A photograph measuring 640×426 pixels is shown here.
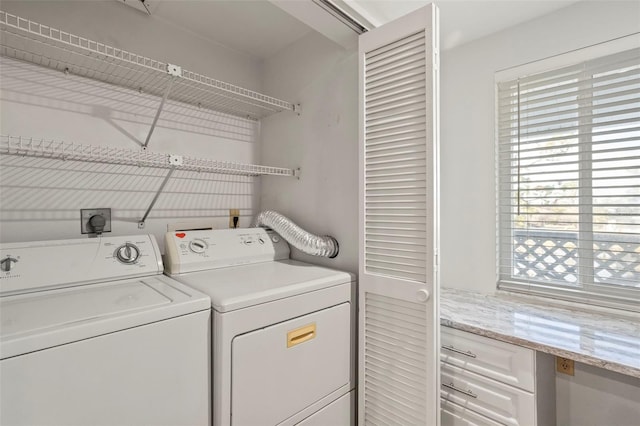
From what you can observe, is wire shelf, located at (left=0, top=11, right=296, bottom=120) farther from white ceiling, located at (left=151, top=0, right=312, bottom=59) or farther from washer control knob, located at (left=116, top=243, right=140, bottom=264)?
washer control knob, located at (left=116, top=243, right=140, bottom=264)

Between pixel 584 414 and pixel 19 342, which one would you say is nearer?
pixel 19 342

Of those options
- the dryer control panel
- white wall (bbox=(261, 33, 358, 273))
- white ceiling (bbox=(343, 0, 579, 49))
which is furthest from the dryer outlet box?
white ceiling (bbox=(343, 0, 579, 49))

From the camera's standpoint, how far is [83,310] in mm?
949

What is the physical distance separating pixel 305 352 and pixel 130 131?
1.48 meters

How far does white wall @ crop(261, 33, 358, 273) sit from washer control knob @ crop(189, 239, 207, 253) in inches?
23.2

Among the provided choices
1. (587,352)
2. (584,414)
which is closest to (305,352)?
(587,352)

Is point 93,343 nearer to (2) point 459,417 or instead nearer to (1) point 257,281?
(1) point 257,281

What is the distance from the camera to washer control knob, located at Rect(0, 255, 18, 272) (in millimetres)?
1102

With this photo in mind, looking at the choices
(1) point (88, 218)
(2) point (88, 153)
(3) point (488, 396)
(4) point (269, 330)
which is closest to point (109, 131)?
(2) point (88, 153)

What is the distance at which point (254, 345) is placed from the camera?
1.15 meters

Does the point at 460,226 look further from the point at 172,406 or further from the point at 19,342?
the point at 19,342

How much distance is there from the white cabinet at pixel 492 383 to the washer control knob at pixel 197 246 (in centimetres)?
130

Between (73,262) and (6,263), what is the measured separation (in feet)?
0.63

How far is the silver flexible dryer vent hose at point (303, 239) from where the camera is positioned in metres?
1.71
